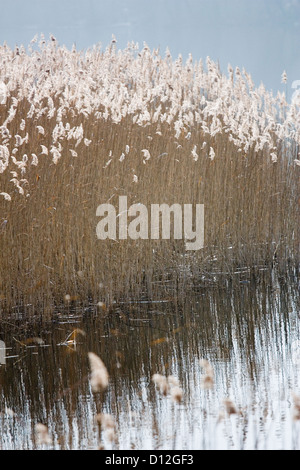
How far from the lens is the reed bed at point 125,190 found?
3420 mm

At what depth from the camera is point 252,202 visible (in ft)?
15.2

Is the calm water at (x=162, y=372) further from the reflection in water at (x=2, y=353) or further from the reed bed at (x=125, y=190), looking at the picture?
the reed bed at (x=125, y=190)

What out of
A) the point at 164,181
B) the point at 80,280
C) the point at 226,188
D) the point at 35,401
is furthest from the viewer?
the point at 226,188

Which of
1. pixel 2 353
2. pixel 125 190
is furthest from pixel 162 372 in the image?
pixel 125 190

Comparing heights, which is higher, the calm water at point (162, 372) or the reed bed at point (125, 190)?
the reed bed at point (125, 190)

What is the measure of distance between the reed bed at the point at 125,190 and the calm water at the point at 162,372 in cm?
23

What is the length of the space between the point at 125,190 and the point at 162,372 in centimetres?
146

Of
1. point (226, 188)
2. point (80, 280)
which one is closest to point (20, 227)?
point (80, 280)

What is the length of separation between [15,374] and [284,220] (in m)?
2.59

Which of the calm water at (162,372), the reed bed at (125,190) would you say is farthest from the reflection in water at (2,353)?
the reed bed at (125,190)

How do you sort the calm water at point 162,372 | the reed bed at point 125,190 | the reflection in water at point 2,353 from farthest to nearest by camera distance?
the reed bed at point 125,190, the reflection in water at point 2,353, the calm water at point 162,372

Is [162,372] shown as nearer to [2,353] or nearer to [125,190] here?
[2,353]

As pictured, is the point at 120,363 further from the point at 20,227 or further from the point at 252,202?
the point at 252,202

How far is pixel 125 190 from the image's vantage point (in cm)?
386
